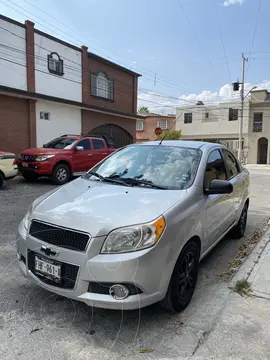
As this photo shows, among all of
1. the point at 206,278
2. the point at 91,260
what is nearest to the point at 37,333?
the point at 91,260

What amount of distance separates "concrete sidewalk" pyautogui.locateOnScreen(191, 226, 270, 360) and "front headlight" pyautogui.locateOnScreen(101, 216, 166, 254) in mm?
938

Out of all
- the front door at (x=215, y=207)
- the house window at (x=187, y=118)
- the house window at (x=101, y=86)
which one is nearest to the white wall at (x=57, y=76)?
the house window at (x=101, y=86)

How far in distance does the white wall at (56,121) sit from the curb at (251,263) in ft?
39.3

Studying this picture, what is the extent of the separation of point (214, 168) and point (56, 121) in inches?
494

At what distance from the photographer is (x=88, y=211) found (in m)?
2.65

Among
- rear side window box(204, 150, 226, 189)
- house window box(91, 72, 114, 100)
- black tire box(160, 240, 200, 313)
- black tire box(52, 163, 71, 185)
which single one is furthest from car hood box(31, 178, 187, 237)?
house window box(91, 72, 114, 100)

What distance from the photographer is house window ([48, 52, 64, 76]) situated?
14.7 meters

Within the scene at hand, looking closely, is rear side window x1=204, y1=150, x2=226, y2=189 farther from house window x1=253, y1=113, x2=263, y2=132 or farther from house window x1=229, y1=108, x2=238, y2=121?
house window x1=229, y1=108, x2=238, y2=121

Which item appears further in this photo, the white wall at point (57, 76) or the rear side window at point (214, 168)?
the white wall at point (57, 76)

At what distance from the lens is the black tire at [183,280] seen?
2.68 m

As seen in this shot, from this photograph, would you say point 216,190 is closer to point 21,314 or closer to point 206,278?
point 206,278

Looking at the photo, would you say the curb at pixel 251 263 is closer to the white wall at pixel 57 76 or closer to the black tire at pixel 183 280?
the black tire at pixel 183 280

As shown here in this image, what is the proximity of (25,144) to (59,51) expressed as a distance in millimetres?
5286

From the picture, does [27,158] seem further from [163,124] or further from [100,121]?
[163,124]
